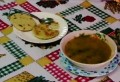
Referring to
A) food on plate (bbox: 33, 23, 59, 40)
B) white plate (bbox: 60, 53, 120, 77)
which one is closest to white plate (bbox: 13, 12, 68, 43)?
food on plate (bbox: 33, 23, 59, 40)

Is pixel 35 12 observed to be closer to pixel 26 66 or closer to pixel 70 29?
pixel 70 29

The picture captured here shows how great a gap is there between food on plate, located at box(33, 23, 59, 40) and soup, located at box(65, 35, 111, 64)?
0.26 ft

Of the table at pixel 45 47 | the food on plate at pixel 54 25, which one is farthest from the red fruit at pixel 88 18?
the food on plate at pixel 54 25

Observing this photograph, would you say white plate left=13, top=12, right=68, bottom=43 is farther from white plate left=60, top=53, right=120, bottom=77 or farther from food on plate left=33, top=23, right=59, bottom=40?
white plate left=60, top=53, right=120, bottom=77

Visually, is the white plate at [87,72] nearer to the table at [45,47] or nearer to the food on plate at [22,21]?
the table at [45,47]

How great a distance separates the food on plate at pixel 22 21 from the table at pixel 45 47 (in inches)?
1.5

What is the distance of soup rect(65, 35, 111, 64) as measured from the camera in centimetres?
86

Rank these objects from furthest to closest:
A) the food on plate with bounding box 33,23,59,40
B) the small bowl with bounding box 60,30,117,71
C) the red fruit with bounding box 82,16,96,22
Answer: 1. the red fruit with bounding box 82,16,96,22
2. the food on plate with bounding box 33,23,59,40
3. the small bowl with bounding box 60,30,117,71

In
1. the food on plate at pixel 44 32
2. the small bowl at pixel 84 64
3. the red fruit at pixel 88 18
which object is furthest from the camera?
the red fruit at pixel 88 18

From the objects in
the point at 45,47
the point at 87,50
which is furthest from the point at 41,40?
the point at 87,50

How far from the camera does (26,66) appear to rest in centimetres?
90

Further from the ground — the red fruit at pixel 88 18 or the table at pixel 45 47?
the red fruit at pixel 88 18

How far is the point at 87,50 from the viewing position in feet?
2.91

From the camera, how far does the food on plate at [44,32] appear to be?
96 centimetres
